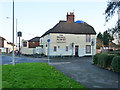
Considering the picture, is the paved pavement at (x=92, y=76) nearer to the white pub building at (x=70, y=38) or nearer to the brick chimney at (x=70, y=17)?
the white pub building at (x=70, y=38)

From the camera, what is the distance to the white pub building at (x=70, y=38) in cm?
2498

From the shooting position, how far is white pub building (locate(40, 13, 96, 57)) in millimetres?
24984

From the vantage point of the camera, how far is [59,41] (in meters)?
25.2

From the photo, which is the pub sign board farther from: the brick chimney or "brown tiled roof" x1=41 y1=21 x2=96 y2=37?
the brick chimney

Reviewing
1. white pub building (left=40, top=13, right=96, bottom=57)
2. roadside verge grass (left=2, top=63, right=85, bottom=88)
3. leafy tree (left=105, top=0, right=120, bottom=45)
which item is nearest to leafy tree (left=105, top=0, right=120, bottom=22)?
leafy tree (left=105, top=0, right=120, bottom=45)

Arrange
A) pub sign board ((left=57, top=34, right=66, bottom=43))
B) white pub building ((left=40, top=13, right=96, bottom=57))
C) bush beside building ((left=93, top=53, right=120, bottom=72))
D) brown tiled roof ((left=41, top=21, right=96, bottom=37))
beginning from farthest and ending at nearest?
brown tiled roof ((left=41, top=21, right=96, bottom=37))
pub sign board ((left=57, top=34, right=66, bottom=43))
white pub building ((left=40, top=13, right=96, bottom=57))
bush beside building ((left=93, top=53, right=120, bottom=72))

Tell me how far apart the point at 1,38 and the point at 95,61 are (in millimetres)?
52284

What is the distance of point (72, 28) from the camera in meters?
26.9

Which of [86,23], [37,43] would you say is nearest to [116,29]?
[86,23]

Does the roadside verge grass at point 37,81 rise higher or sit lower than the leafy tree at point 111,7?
lower

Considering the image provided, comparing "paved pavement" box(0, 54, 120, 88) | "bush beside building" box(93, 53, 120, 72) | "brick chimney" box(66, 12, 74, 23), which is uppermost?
"brick chimney" box(66, 12, 74, 23)

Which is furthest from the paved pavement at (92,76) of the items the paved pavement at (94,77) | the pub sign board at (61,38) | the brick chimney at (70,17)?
the brick chimney at (70,17)

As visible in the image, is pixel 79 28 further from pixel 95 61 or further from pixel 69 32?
pixel 95 61

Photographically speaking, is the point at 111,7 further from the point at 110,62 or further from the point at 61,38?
the point at 61,38
